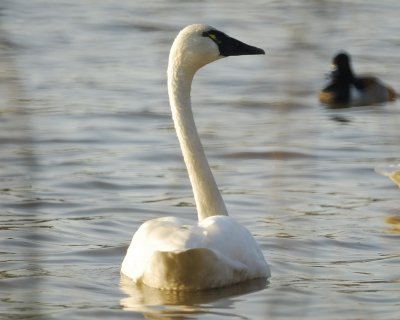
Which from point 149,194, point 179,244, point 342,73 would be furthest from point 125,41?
point 179,244

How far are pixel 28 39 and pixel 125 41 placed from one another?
1.32 meters

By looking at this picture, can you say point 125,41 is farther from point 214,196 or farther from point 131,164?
point 214,196

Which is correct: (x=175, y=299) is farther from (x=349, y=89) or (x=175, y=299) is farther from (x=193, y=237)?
(x=349, y=89)

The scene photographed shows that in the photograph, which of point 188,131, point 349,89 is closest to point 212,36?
point 188,131

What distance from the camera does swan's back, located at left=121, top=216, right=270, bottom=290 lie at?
257 inches

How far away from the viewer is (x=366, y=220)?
29.8ft

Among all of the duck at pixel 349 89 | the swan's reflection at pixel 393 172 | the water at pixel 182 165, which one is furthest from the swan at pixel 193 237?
the duck at pixel 349 89

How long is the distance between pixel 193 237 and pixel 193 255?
89 mm

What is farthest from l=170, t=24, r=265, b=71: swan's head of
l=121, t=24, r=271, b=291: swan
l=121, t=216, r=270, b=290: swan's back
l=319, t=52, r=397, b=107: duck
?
l=319, t=52, r=397, b=107: duck

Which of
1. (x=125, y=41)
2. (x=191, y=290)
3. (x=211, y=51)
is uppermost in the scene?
(x=211, y=51)

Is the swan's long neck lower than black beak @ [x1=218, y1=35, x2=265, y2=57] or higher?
lower

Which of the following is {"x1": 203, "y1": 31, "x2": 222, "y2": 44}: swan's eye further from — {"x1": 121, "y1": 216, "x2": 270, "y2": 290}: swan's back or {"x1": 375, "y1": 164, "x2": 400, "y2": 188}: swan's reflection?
{"x1": 375, "y1": 164, "x2": 400, "y2": 188}: swan's reflection

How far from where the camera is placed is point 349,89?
1617 cm

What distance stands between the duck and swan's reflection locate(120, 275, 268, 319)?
8.38 meters
